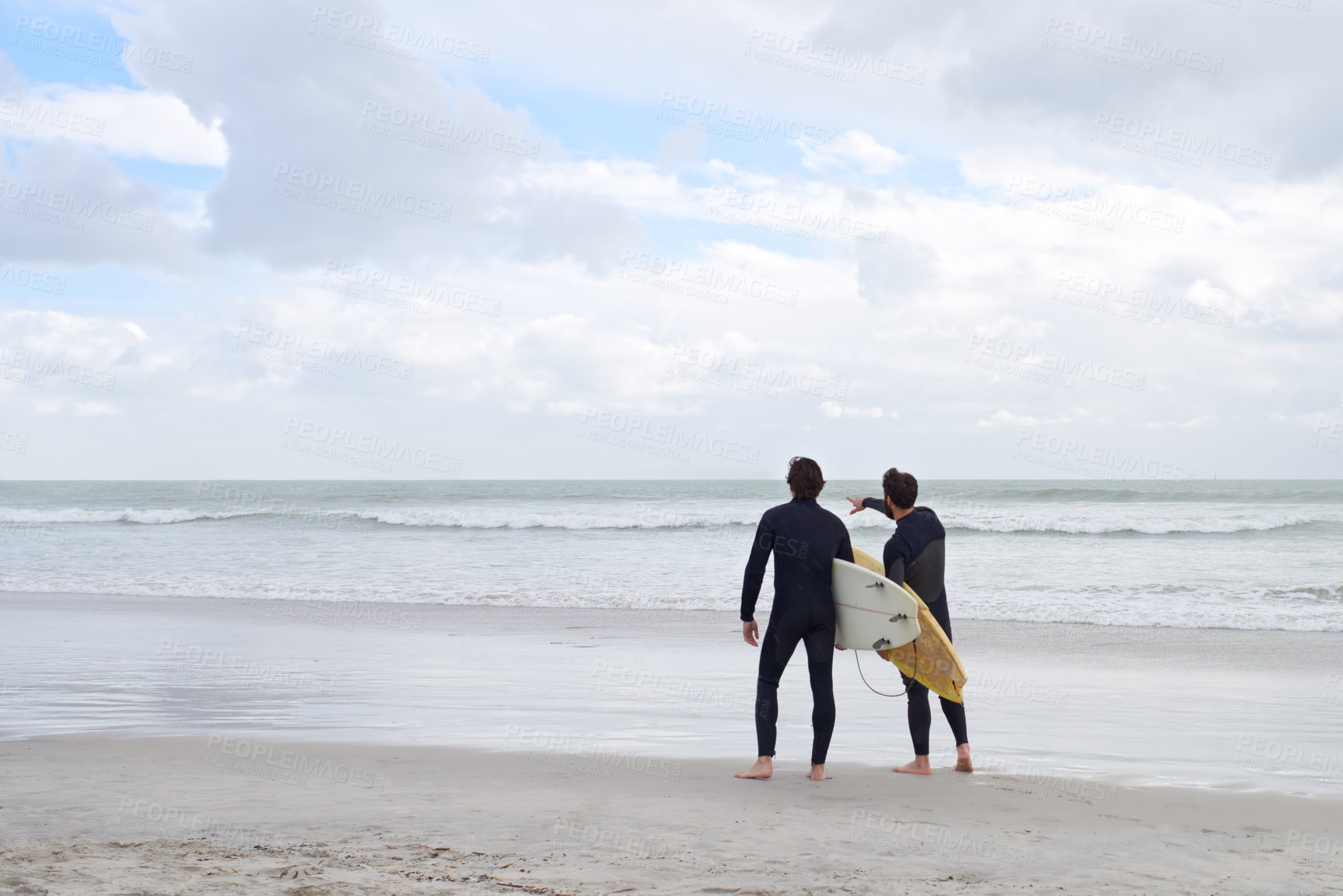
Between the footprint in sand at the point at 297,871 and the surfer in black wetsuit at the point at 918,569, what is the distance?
308cm

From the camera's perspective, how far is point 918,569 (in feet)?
17.0

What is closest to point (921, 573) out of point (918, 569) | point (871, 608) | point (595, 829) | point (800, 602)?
point (918, 569)

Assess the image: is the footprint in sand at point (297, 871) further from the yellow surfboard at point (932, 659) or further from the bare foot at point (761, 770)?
the yellow surfboard at point (932, 659)

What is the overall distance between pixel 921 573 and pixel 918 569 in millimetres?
33

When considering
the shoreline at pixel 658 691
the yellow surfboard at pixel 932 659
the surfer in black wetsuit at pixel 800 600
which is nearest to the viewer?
the surfer in black wetsuit at pixel 800 600

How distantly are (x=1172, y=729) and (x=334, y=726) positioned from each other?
19.0ft

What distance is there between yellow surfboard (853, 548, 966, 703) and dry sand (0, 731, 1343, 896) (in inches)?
19.8

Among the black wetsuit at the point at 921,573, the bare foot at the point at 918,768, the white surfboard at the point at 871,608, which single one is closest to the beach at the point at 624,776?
the bare foot at the point at 918,768

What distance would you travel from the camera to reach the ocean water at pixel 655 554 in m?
14.7

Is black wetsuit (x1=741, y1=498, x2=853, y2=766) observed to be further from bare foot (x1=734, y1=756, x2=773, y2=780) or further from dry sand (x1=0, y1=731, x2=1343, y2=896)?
dry sand (x1=0, y1=731, x2=1343, y2=896)

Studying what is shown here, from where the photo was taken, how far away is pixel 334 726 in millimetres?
6312

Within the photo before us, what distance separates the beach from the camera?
142 inches

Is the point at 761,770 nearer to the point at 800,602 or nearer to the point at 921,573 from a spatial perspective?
the point at 800,602

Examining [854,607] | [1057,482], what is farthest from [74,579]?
[1057,482]
